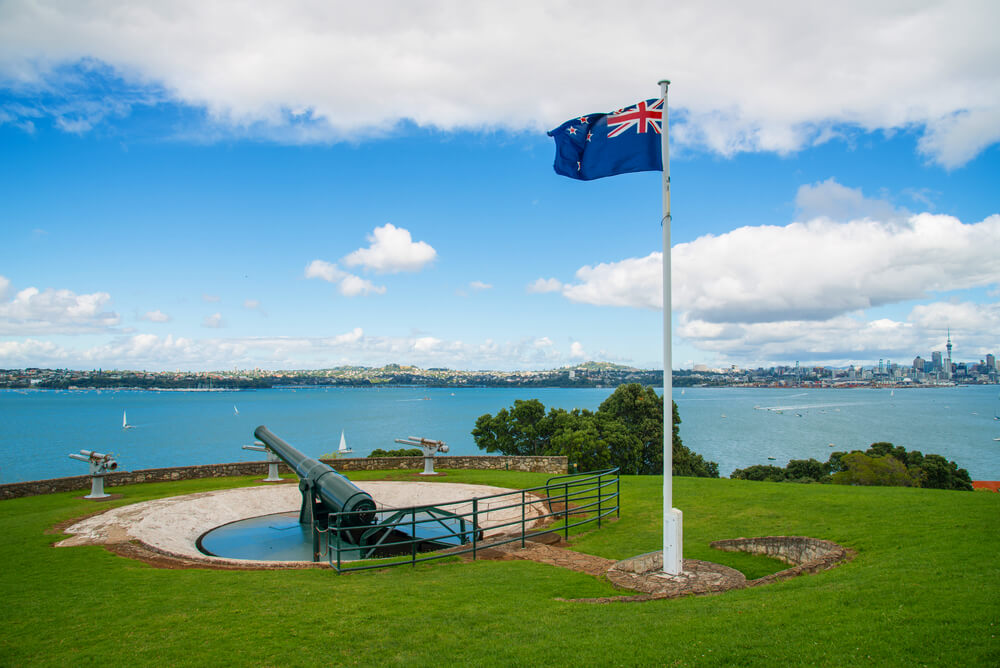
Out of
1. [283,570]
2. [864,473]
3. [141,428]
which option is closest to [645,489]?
[283,570]

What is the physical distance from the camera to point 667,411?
7305 millimetres

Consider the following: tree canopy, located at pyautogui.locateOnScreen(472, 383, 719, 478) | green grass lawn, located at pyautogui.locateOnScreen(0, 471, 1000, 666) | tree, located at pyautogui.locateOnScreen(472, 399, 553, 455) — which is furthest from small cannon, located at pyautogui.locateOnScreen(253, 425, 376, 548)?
tree, located at pyautogui.locateOnScreen(472, 399, 553, 455)

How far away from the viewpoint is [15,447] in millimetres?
68375

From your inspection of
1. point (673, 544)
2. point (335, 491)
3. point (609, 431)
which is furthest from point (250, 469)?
point (609, 431)

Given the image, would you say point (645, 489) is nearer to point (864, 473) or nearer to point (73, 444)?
point (864, 473)

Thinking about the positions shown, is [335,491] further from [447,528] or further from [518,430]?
[518,430]

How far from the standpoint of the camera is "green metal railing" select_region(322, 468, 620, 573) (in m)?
8.45

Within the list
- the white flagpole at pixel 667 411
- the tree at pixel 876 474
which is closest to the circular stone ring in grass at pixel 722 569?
the white flagpole at pixel 667 411

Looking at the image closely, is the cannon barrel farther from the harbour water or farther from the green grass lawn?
the harbour water

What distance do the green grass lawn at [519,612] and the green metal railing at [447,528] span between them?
0.54 metres

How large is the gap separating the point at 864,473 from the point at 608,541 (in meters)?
20.7

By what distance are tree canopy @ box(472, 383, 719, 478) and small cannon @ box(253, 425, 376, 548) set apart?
22.0 m

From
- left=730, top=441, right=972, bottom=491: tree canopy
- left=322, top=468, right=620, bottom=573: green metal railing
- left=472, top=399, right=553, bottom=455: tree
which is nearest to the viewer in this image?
left=322, top=468, right=620, bottom=573: green metal railing

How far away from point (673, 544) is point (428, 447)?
1180 cm
